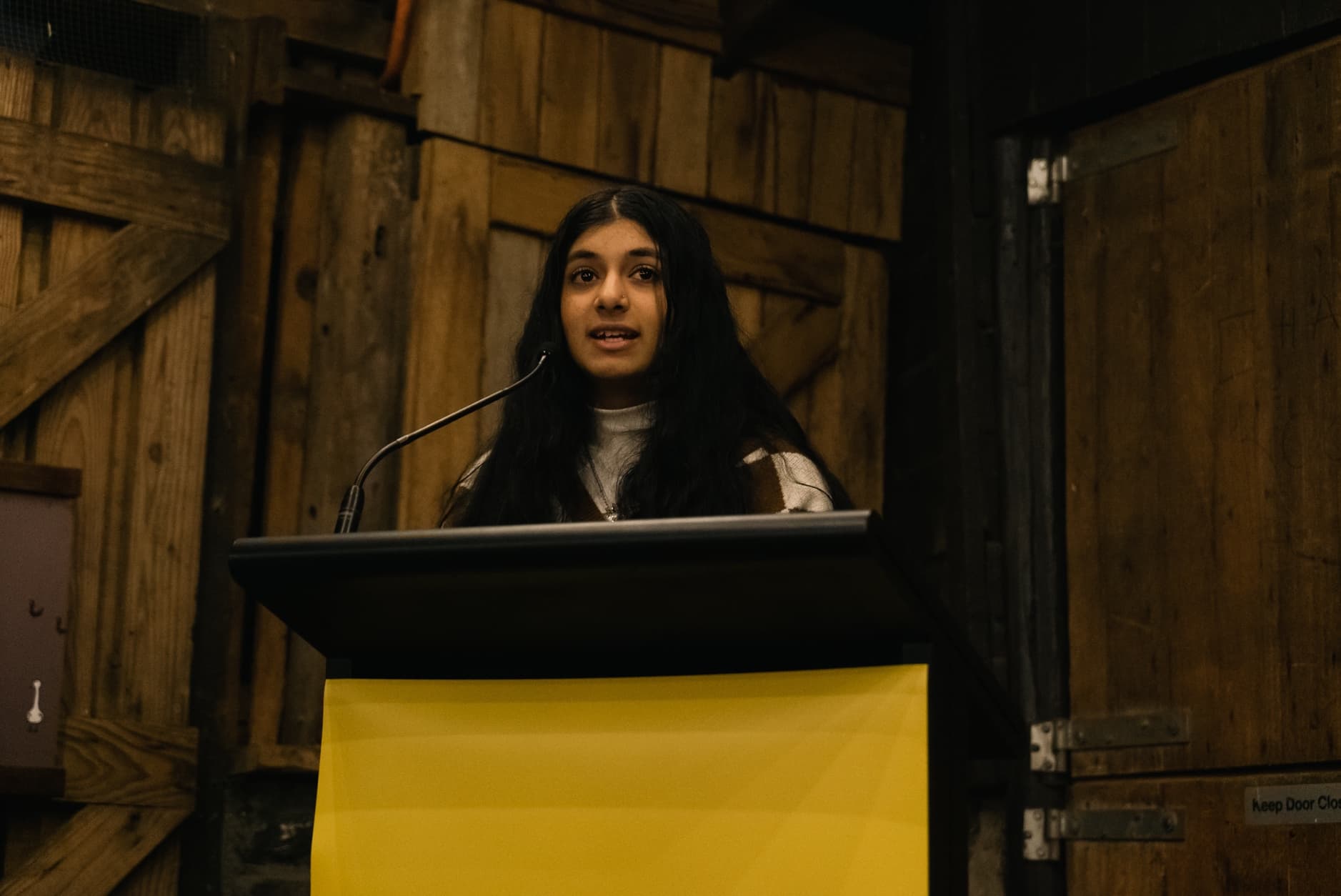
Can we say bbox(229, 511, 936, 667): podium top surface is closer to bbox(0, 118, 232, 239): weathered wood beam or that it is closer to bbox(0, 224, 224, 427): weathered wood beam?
bbox(0, 224, 224, 427): weathered wood beam

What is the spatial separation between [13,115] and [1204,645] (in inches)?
118

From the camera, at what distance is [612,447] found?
7.58 feet

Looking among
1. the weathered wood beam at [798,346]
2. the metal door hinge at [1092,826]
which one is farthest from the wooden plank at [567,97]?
the metal door hinge at [1092,826]

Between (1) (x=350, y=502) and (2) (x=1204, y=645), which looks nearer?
(1) (x=350, y=502)

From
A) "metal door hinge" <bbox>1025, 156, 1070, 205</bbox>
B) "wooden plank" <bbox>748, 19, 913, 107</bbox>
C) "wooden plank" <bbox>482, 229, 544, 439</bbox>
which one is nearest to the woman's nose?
"wooden plank" <bbox>482, 229, 544, 439</bbox>

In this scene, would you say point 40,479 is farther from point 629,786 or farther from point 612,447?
point 629,786

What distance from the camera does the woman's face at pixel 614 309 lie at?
227 cm

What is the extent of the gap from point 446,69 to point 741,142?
904 millimetres

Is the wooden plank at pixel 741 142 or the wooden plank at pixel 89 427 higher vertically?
the wooden plank at pixel 741 142

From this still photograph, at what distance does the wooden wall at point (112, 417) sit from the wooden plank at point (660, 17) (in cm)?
111

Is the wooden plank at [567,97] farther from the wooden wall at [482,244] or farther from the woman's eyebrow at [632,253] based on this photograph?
the woman's eyebrow at [632,253]

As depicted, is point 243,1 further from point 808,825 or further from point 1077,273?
point 808,825

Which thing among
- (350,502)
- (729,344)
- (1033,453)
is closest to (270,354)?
(1033,453)

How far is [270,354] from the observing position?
14.8 ft
